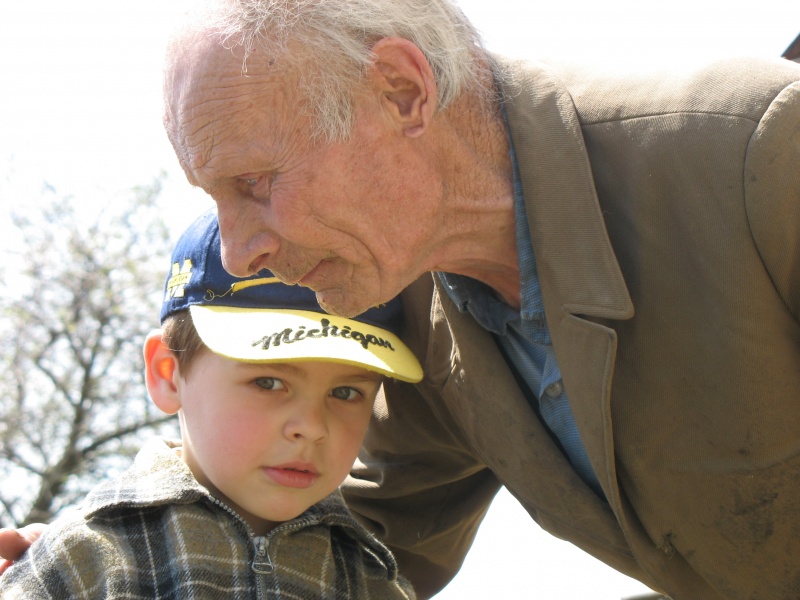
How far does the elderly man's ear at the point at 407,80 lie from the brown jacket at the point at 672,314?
20 cm

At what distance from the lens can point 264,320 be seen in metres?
2.42

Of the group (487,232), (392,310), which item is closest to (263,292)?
(392,310)

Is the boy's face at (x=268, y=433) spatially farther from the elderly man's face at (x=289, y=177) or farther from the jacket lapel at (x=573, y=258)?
the jacket lapel at (x=573, y=258)

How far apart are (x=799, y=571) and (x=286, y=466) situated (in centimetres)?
116

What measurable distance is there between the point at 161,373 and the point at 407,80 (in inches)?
40.3

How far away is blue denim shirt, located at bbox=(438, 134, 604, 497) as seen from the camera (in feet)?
7.20

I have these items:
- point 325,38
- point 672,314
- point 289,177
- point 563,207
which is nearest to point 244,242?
point 289,177

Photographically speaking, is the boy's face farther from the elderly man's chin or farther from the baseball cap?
the elderly man's chin

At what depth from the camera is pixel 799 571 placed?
6.91 feet

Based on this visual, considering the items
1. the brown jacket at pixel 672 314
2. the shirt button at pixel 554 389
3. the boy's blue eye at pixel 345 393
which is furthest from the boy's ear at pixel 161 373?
the shirt button at pixel 554 389

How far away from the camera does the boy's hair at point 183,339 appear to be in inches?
98.1

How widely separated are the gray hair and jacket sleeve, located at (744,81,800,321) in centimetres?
68

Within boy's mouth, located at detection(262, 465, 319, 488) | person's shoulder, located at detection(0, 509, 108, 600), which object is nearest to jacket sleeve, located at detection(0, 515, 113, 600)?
person's shoulder, located at detection(0, 509, 108, 600)

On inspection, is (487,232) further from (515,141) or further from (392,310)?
(392,310)
